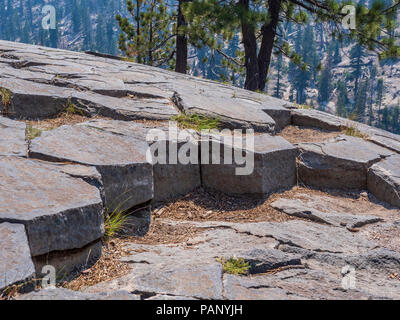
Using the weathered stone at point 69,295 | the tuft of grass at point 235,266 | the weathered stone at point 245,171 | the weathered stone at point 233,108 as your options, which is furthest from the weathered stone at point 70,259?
the weathered stone at point 233,108

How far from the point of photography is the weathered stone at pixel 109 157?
2.48 metres

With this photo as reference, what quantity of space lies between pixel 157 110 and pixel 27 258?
2.46 metres

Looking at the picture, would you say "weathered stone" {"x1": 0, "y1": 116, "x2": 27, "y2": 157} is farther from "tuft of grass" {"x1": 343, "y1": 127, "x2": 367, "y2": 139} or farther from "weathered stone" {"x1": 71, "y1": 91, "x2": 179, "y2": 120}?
"tuft of grass" {"x1": 343, "y1": 127, "x2": 367, "y2": 139}

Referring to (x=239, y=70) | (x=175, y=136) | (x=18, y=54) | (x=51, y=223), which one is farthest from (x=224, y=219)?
(x=239, y=70)

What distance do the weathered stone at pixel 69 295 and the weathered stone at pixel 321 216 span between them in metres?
1.70

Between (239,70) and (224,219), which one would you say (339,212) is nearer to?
A: (224,219)

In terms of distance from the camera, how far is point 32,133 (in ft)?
9.12

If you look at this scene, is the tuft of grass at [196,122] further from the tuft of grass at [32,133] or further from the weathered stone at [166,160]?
the tuft of grass at [32,133]

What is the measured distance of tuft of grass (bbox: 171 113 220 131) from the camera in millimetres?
3591

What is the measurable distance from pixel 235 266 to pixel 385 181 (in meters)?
2.04

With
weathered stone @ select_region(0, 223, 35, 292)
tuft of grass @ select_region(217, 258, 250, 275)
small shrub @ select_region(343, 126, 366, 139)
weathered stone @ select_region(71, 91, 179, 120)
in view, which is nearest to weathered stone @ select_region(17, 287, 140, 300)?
weathered stone @ select_region(0, 223, 35, 292)

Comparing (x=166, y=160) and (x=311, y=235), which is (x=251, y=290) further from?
(x=166, y=160)

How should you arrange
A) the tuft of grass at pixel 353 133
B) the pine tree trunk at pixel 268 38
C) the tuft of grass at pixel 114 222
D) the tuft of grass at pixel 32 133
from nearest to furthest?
the tuft of grass at pixel 114 222 < the tuft of grass at pixel 32 133 < the tuft of grass at pixel 353 133 < the pine tree trunk at pixel 268 38

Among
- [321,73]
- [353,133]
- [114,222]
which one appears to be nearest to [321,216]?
[114,222]
